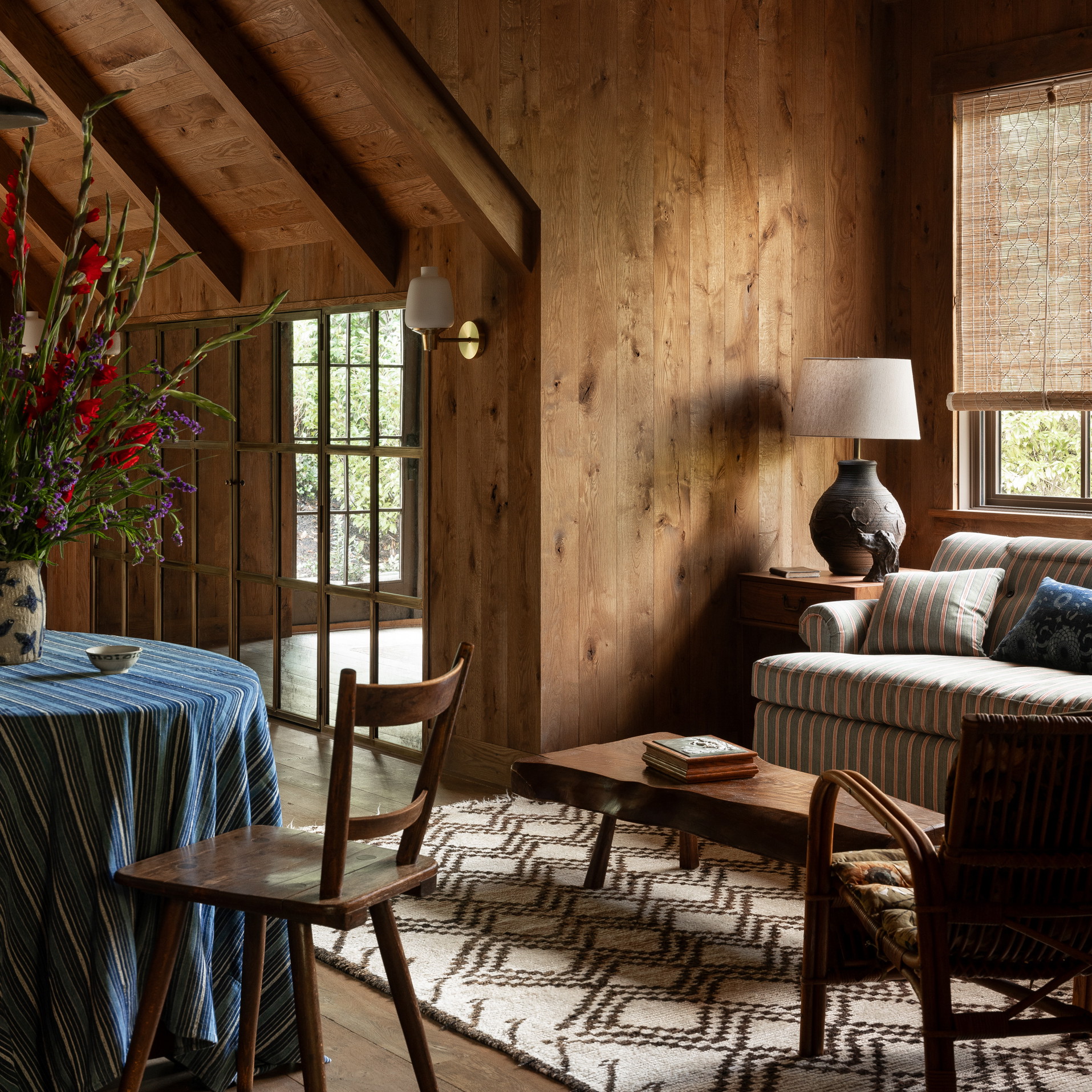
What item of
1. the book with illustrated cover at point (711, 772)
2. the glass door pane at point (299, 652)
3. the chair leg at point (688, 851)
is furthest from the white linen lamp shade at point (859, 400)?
the glass door pane at point (299, 652)

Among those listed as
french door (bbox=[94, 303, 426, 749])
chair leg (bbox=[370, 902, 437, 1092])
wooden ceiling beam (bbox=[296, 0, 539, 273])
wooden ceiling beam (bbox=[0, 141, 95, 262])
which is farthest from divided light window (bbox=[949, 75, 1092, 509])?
wooden ceiling beam (bbox=[0, 141, 95, 262])

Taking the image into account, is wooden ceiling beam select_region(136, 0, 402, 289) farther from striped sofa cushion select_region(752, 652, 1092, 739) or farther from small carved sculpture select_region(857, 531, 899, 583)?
striped sofa cushion select_region(752, 652, 1092, 739)

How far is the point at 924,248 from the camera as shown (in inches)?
200

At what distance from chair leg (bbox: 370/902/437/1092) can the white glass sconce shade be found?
2.67 meters

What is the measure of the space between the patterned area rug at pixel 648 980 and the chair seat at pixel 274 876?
57 centimetres

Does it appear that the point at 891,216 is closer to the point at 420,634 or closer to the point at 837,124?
the point at 837,124

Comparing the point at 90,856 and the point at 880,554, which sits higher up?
the point at 880,554

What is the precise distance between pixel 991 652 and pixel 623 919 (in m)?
1.62

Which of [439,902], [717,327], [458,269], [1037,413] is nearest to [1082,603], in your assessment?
[1037,413]

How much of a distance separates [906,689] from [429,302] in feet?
6.59

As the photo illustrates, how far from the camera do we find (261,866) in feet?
6.79

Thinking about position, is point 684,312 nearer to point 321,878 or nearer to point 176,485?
point 176,485

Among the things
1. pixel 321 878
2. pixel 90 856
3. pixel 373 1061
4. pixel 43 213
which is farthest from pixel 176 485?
pixel 43 213

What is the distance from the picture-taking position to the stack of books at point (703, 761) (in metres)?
3.05
